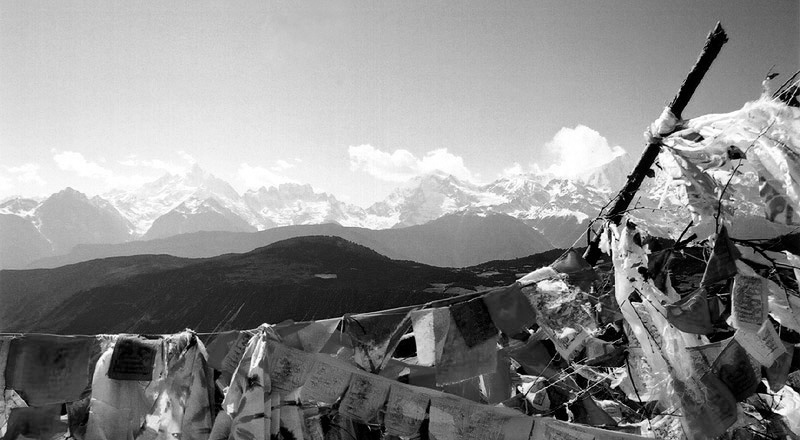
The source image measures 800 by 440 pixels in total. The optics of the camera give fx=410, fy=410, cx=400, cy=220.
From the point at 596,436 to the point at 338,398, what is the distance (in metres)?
2.18

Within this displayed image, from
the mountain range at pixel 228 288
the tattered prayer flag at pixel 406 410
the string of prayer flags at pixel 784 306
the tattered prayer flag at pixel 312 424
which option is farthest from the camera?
the mountain range at pixel 228 288

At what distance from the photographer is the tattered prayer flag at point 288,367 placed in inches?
146

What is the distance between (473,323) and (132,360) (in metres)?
3.20

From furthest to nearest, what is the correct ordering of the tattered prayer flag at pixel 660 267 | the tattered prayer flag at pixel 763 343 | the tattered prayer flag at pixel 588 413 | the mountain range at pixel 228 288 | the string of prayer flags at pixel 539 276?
1. the mountain range at pixel 228 288
2. the tattered prayer flag at pixel 588 413
3. the string of prayer flags at pixel 539 276
4. the tattered prayer flag at pixel 660 267
5. the tattered prayer flag at pixel 763 343

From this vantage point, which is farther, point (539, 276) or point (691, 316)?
point (539, 276)

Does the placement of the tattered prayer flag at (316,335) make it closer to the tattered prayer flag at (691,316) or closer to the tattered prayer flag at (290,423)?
the tattered prayer flag at (290,423)

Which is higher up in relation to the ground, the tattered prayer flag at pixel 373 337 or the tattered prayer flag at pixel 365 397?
the tattered prayer flag at pixel 373 337

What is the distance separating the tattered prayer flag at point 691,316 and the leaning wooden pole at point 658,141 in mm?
906

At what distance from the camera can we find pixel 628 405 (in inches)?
181

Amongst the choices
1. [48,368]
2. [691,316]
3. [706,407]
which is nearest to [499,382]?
[706,407]

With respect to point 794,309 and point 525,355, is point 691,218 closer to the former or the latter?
point 794,309

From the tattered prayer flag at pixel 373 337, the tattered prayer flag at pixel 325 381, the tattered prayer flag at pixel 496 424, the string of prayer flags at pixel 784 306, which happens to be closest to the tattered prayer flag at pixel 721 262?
the string of prayer flags at pixel 784 306

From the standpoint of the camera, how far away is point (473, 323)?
12.2 ft

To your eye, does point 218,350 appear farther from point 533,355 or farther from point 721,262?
point 721,262
